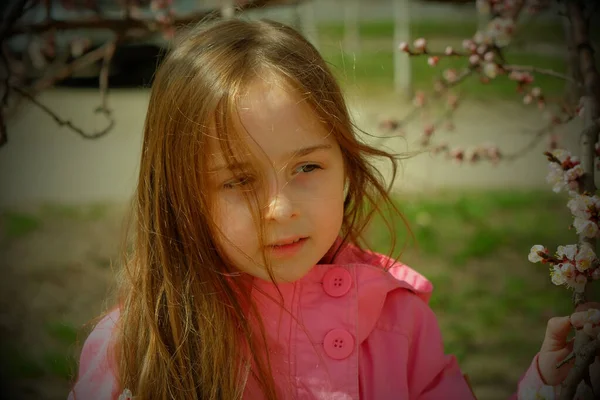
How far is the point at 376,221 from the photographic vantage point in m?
3.59

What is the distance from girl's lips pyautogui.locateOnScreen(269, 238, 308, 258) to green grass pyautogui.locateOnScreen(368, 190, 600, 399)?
4.42ft

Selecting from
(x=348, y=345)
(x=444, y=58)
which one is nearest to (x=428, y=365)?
(x=348, y=345)

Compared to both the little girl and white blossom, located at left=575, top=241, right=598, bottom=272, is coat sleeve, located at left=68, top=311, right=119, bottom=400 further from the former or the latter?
white blossom, located at left=575, top=241, right=598, bottom=272

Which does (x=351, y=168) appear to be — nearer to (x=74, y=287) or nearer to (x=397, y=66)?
(x=74, y=287)

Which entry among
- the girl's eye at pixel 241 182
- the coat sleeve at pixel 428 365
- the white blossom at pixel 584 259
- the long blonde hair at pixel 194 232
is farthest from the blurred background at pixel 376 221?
the white blossom at pixel 584 259

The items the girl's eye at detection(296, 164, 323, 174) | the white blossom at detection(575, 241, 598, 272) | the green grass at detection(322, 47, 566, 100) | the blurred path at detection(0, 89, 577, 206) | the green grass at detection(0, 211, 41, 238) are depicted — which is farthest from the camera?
the green grass at detection(322, 47, 566, 100)

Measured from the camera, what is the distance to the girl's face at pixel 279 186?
1253mm

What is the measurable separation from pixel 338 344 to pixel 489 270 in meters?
2.01

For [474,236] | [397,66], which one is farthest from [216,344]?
[397,66]

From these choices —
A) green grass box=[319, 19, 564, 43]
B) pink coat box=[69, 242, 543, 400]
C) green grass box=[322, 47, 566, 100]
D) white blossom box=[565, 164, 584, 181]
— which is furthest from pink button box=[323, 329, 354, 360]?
green grass box=[319, 19, 564, 43]

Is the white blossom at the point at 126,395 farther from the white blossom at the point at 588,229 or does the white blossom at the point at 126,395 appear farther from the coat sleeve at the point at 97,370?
the white blossom at the point at 588,229

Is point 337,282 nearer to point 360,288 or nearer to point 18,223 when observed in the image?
point 360,288

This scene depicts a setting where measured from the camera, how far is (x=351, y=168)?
4.99ft

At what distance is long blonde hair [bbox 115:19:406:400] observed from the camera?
1.31 metres
